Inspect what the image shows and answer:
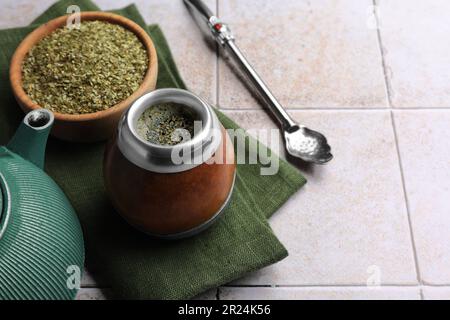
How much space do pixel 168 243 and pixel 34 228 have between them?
224 mm

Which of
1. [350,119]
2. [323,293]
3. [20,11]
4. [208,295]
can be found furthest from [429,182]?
[20,11]

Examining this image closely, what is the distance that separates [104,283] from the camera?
90 cm

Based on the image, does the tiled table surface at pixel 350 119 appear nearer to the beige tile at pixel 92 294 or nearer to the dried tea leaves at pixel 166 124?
the beige tile at pixel 92 294

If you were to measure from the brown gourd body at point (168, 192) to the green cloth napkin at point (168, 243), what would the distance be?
0.05 metres

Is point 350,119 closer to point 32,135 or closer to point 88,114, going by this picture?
point 88,114

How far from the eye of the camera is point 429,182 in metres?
1.04

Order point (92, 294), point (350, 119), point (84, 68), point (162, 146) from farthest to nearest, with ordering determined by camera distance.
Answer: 1. point (350, 119)
2. point (84, 68)
3. point (92, 294)
4. point (162, 146)

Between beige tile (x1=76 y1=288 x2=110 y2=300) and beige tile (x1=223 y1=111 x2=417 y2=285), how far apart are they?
8.4 inches

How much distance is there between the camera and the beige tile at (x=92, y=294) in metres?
0.90

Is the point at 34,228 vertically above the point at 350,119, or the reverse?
the point at 34,228

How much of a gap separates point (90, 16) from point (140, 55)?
136 mm

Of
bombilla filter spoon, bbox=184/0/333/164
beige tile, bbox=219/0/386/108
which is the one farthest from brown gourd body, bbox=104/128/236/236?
beige tile, bbox=219/0/386/108

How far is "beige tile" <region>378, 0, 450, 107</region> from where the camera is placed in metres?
1.16

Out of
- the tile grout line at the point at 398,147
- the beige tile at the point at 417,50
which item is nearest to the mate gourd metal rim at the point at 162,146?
the tile grout line at the point at 398,147
